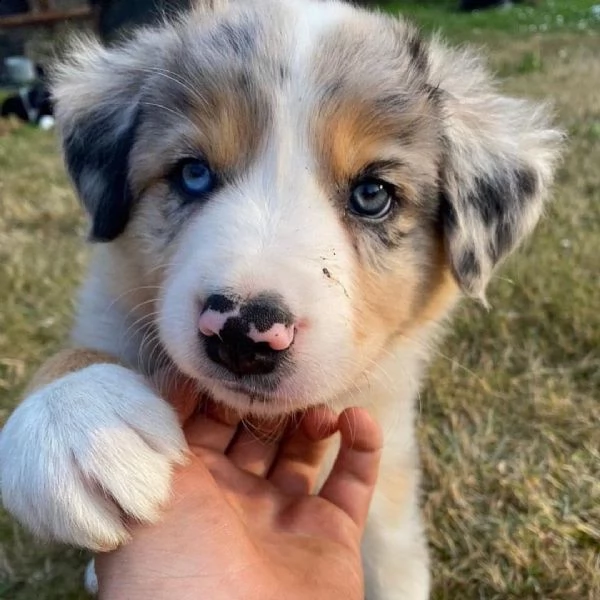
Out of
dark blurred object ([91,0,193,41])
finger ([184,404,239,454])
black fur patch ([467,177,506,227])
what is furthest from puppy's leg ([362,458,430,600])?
dark blurred object ([91,0,193,41])

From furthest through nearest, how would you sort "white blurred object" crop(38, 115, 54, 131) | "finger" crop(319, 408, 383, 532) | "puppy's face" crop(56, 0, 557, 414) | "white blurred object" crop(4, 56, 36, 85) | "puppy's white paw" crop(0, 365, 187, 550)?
"white blurred object" crop(4, 56, 36, 85)
"white blurred object" crop(38, 115, 54, 131)
"finger" crop(319, 408, 383, 532)
"puppy's face" crop(56, 0, 557, 414)
"puppy's white paw" crop(0, 365, 187, 550)

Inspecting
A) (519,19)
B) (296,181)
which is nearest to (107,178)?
(296,181)

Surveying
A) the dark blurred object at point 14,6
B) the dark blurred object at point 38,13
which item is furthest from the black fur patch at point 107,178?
the dark blurred object at point 14,6

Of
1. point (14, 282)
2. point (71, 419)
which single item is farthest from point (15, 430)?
point (14, 282)

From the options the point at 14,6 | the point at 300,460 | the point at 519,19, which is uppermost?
the point at 300,460

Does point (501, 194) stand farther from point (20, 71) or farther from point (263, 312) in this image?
point (20, 71)

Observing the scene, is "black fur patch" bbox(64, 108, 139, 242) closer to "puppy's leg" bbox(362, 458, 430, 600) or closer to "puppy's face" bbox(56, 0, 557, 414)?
"puppy's face" bbox(56, 0, 557, 414)

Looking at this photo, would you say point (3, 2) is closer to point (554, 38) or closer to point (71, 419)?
point (554, 38)
